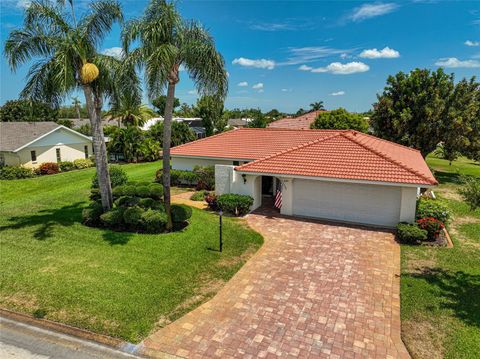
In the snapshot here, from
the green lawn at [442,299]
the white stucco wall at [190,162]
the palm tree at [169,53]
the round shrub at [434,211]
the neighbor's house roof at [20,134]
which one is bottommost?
the green lawn at [442,299]

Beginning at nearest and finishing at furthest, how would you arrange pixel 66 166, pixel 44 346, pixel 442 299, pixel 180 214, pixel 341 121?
pixel 44 346 → pixel 442 299 → pixel 180 214 → pixel 66 166 → pixel 341 121

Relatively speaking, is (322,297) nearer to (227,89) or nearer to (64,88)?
(227,89)

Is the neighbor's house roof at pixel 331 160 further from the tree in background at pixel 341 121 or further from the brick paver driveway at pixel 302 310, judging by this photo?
the tree in background at pixel 341 121

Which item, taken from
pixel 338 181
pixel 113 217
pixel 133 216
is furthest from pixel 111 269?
pixel 338 181

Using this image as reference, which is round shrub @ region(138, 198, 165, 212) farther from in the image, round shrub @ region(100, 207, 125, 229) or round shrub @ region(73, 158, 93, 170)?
round shrub @ region(73, 158, 93, 170)

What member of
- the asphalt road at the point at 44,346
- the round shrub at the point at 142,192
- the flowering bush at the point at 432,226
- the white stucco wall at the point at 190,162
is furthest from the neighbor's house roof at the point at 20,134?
the flowering bush at the point at 432,226

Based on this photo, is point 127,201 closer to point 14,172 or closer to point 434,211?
point 434,211

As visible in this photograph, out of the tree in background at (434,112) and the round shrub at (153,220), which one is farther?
the tree in background at (434,112)
